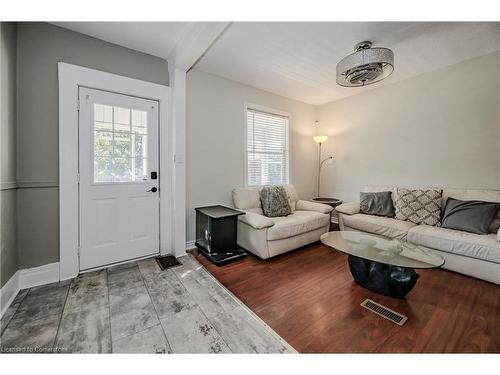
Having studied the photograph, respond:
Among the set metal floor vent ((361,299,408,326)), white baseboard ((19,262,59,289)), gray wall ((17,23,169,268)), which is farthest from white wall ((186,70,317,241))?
metal floor vent ((361,299,408,326))

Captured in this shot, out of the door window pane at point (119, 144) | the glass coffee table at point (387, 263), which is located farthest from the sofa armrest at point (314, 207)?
the door window pane at point (119, 144)

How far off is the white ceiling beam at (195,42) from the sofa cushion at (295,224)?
6.84 ft

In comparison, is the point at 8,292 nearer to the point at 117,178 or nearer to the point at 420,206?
the point at 117,178

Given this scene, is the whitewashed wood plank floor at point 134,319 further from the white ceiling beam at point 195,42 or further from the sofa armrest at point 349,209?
the white ceiling beam at point 195,42

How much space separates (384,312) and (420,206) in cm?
184

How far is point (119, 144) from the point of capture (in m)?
2.41

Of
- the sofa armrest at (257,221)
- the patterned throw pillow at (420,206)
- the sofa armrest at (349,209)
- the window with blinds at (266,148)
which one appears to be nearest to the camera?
the sofa armrest at (257,221)

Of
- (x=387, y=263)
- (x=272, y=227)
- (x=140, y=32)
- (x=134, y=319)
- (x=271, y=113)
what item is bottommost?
(x=134, y=319)

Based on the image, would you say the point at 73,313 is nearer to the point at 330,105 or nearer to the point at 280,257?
the point at 280,257

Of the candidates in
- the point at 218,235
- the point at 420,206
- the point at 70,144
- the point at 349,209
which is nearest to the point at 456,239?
the point at 420,206

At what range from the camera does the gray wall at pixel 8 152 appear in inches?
64.9
